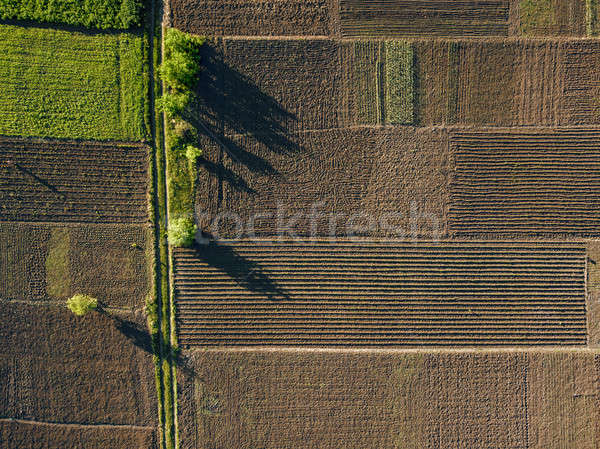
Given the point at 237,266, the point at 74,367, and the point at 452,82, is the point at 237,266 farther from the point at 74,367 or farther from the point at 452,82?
the point at 452,82

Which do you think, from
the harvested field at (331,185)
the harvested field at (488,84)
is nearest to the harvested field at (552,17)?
the harvested field at (488,84)

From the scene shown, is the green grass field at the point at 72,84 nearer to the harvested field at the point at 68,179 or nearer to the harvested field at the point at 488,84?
the harvested field at the point at 68,179

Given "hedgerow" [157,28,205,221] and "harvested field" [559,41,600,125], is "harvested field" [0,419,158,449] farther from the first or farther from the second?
"harvested field" [559,41,600,125]

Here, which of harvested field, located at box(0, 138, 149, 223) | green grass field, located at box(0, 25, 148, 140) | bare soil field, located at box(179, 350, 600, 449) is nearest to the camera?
green grass field, located at box(0, 25, 148, 140)

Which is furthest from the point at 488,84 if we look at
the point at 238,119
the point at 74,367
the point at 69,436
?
the point at 69,436

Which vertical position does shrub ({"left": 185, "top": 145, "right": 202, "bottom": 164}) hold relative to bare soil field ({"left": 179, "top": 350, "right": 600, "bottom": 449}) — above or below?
above

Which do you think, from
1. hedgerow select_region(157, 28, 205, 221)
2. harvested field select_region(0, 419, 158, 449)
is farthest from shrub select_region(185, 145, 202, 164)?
harvested field select_region(0, 419, 158, 449)
